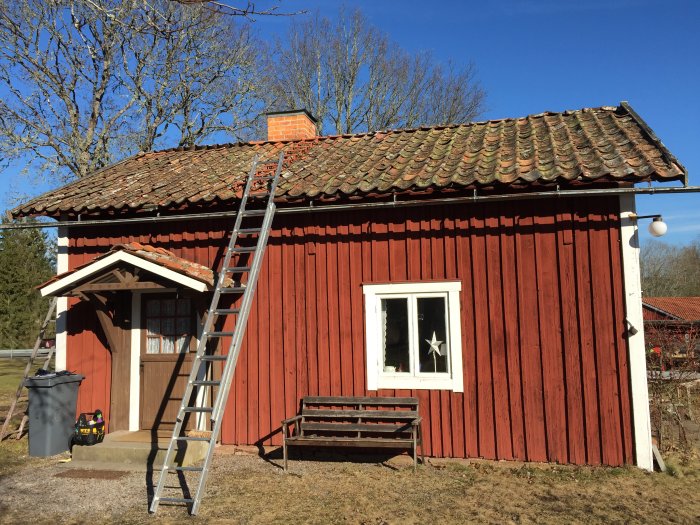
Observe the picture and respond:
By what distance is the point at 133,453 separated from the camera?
23.7ft

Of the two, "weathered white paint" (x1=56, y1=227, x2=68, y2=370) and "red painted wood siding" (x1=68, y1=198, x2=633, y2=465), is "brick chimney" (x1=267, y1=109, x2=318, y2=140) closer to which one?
"red painted wood siding" (x1=68, y1=198, x2=633, y2=465)

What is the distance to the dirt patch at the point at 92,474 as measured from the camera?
6.76 meters

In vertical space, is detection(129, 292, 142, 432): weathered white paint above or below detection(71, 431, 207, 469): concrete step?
above

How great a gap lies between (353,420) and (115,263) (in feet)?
12.7

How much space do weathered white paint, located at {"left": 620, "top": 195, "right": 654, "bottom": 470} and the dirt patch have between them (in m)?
6.24

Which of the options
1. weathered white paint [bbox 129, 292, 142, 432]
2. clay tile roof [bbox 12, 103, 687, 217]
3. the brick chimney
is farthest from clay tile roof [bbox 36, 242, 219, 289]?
the brick chimney

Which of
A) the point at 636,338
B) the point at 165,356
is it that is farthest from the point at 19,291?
the point at 636,338

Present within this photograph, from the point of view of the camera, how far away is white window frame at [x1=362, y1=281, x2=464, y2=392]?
7.24m

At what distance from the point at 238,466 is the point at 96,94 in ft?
55.1

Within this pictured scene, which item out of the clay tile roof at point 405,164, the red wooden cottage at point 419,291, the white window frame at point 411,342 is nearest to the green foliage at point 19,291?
the clay tile roof at point 405,164

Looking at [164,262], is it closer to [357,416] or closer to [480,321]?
[357,416]

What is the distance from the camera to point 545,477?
20.9 feet

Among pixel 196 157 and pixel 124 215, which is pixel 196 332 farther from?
pixel 196 157

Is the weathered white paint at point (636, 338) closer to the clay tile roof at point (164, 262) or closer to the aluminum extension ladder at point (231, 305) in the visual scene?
the aluminum extension ladder at point (231, 305)
